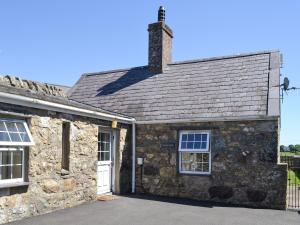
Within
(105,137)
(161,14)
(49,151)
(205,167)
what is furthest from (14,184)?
(161,14)

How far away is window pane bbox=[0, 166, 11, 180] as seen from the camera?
24.9ft

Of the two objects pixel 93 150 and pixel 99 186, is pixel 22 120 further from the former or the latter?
pixel 99 186

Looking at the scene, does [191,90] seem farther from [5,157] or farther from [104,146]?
[5,157]

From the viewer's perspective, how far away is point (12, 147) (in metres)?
7.86

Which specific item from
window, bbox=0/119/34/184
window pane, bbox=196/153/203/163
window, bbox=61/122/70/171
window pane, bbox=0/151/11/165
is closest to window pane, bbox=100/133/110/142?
window, bbox=61/122/70/171

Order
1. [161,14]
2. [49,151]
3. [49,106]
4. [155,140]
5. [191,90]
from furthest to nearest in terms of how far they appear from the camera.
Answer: [161,14] → [191,90] → [155,140] → [49,151] → [49,106]

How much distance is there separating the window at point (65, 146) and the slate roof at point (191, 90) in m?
3.46

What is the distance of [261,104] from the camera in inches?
423

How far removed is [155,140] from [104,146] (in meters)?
1.80

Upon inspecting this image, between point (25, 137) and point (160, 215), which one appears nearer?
point (25, 137)

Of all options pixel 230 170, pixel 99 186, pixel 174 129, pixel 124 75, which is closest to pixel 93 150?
pixel 99 186

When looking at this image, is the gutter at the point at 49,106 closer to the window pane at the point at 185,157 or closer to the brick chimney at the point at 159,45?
the window pane at the point at 185,157

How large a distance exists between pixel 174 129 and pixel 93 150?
2.88 m

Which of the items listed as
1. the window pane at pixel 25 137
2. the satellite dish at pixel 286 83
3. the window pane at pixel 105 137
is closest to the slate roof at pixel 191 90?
the satellite dish at pixel 286 83
